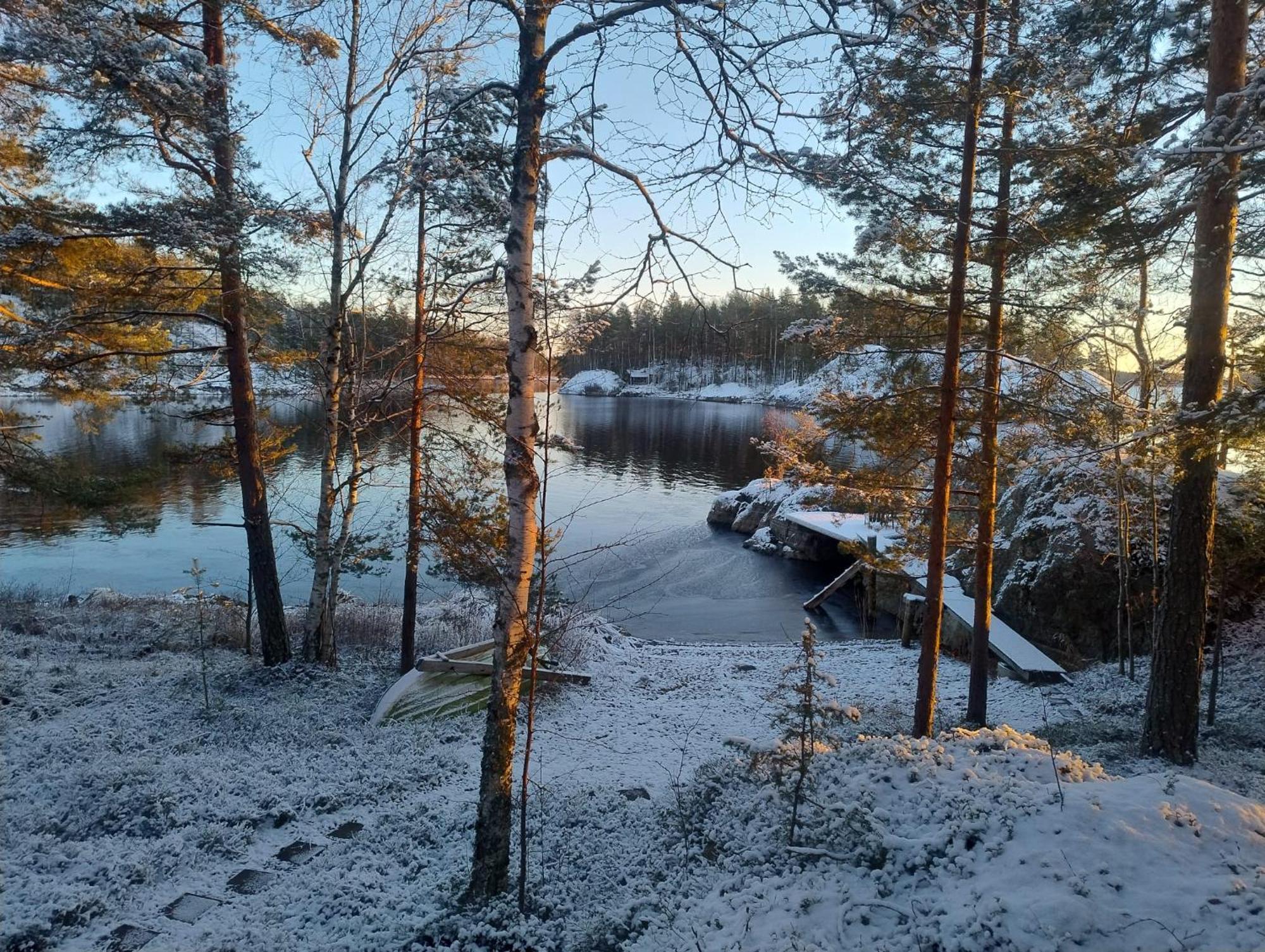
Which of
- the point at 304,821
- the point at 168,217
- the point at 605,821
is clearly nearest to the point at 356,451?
the point at 168,217

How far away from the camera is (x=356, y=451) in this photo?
965 centimetres

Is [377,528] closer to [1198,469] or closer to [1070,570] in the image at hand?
[1198,469]

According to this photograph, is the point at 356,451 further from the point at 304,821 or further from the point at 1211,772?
the point at 1211,772

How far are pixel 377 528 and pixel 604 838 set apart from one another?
9.35 meters

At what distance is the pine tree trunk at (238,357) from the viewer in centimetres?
779

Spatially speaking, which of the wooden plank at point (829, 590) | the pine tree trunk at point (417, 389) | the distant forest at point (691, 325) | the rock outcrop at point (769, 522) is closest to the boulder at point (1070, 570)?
the wooden plank at point (829, 590)

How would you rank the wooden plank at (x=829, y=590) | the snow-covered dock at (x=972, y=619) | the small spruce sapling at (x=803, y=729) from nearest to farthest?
1. the small spruce sapling at (x=803, y=729)
2. the snow-covered dock at (x=972, y=619)
3. the wooden plank at (x=829, y=590)

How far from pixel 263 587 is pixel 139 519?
351 centimetres

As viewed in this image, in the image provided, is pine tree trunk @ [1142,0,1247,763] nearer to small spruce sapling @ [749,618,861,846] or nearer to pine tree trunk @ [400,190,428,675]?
small spruce sapling @ [749,618,861,846]

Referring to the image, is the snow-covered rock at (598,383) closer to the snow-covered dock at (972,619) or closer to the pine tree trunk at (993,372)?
the snow-covered dock at (972,619)

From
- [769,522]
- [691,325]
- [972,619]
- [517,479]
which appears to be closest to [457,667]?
[517,479]

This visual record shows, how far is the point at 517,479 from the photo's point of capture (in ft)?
13.1

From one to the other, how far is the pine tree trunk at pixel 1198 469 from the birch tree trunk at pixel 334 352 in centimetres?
960

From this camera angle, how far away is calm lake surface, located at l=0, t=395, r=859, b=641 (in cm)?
1535
